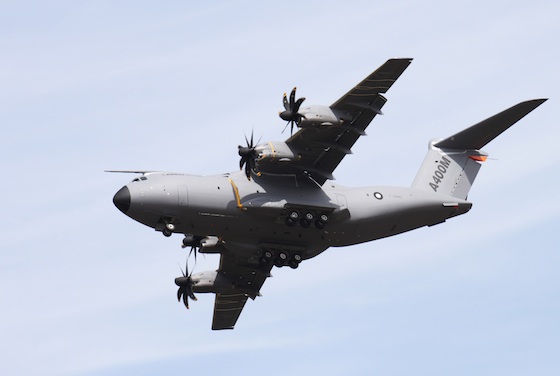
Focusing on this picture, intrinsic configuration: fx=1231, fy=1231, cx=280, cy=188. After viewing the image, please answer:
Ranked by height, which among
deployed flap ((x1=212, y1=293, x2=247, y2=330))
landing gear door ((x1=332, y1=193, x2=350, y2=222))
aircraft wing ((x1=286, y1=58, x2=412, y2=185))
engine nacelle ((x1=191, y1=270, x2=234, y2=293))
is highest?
aircraft wing ((x1=286, y1=58, x2=412, y2=185))

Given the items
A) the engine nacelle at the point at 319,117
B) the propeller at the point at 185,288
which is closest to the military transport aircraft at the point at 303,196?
the engine nacelle at the point at 319,117

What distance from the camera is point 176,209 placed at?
3547 cm

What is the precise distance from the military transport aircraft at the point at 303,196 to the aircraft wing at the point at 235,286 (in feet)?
0.32

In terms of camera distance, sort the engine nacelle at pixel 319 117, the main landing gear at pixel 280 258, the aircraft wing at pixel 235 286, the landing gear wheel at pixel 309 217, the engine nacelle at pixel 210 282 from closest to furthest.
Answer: the engine nacelle at pixel 319 117
the landing gear wheel at pixel 309 217
the main landing gear at pixel 280 258
the aircraft wing at pixel 235 286
the engine nacelle at pixel 210 282

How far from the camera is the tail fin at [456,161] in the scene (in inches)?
1558

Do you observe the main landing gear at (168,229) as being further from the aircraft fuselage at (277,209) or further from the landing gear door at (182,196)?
the landing gear door at (182,196)

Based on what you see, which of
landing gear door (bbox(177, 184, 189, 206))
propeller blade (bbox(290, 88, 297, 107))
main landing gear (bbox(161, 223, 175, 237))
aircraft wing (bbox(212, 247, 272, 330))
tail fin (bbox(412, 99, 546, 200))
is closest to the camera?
propeller blade (bbox(290, 88, 297, 107))

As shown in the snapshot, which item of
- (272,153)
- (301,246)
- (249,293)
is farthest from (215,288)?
(272,153)

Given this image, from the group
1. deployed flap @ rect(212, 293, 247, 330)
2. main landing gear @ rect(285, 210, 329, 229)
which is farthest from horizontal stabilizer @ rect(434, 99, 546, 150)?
deployed flap @ rect(212, 293, 247, 330)

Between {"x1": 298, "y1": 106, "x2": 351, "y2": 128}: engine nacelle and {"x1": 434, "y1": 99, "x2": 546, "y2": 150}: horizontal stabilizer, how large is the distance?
575 centimetres

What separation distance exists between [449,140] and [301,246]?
6487 millimetres

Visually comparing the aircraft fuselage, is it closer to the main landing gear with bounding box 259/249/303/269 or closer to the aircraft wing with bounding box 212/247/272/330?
the main landing gear with bounding box 259/249/303/269

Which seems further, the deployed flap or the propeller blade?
the deployed flap

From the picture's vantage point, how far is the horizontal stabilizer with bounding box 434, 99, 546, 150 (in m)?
37.5
